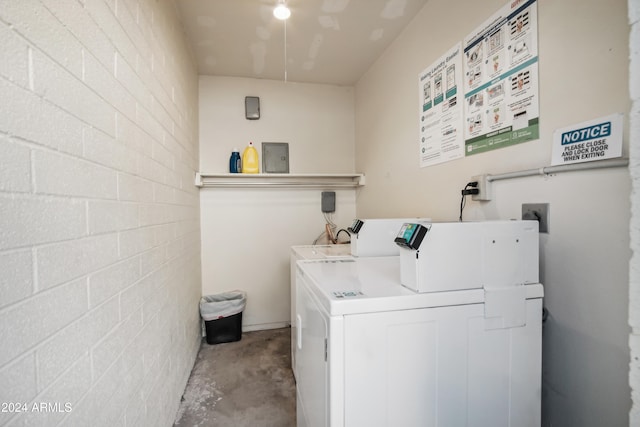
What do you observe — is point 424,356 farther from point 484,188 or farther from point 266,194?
point 266,194

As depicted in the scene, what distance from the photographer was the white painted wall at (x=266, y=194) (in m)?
2.75

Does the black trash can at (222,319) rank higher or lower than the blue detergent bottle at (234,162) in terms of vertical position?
lower

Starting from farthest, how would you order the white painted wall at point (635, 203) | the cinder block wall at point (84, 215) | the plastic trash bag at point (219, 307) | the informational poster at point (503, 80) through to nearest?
1. the plastic trash bag at point (219, 307)
2. the informational poster at point (503, 80)
3. the cinder block wall at point (84, 215)
4. the white painted wall at point (635, 203)

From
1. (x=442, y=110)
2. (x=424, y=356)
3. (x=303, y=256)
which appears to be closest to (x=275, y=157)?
(x=303, y=256)

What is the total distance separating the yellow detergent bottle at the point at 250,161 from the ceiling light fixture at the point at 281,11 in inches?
46.4

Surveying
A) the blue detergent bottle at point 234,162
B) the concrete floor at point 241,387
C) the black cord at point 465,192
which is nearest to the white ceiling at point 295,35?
the blue detergent bottle at point 234,162

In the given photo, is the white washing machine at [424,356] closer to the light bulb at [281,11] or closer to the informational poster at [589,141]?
the informational poster at [589,141]

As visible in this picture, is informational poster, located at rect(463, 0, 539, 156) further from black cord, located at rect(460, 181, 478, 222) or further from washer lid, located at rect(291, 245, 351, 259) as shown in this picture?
washer lid, located at rect(291, 245, 351, 259)

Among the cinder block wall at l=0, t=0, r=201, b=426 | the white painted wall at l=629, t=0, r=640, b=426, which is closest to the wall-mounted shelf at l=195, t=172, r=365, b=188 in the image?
the cinder block wall at l=0, t=0, r=201, b=426

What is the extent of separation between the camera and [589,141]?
3.10 ft

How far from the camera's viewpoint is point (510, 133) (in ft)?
4.06

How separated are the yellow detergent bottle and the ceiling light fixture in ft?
3.87

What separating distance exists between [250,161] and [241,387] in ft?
6.16

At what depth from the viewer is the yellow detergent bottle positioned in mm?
2660
